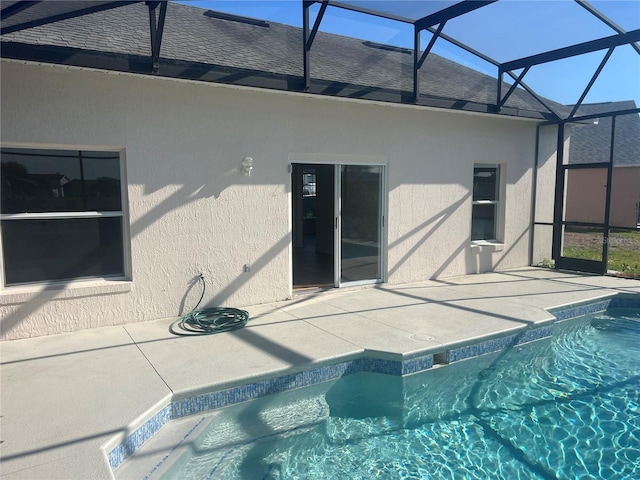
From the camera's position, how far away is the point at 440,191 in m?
9.03

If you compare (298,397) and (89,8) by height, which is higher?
(89,8)

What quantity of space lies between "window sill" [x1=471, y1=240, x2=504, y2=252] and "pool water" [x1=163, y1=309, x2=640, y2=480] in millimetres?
4246

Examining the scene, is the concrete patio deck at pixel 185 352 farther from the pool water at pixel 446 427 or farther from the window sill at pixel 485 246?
the window sill at pixel 485 246

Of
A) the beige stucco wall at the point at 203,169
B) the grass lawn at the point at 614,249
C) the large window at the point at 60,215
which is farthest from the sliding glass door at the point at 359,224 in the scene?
the grass lawn at the point at 614,249

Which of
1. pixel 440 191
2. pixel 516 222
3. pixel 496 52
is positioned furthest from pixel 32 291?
pixel 516 222

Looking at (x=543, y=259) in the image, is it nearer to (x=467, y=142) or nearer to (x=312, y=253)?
(x=467, y=142)

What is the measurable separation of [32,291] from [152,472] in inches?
133

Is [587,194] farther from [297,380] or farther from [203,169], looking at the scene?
[297,380]

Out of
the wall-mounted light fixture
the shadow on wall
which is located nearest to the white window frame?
the shadow on wall

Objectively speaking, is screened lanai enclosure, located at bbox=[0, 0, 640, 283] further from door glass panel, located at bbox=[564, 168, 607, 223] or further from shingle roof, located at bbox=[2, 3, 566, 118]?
door glass panel, located at bbox=[564, 168, 607, 223]

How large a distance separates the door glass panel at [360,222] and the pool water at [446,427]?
3165 mm

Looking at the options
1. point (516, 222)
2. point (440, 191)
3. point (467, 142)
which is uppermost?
point (467, 142)

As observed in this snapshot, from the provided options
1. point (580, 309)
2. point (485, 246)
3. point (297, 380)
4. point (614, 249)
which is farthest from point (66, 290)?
point (614, 249)

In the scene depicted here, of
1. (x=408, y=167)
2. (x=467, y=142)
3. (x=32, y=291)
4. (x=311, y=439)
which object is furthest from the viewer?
(x=467, y=142)
